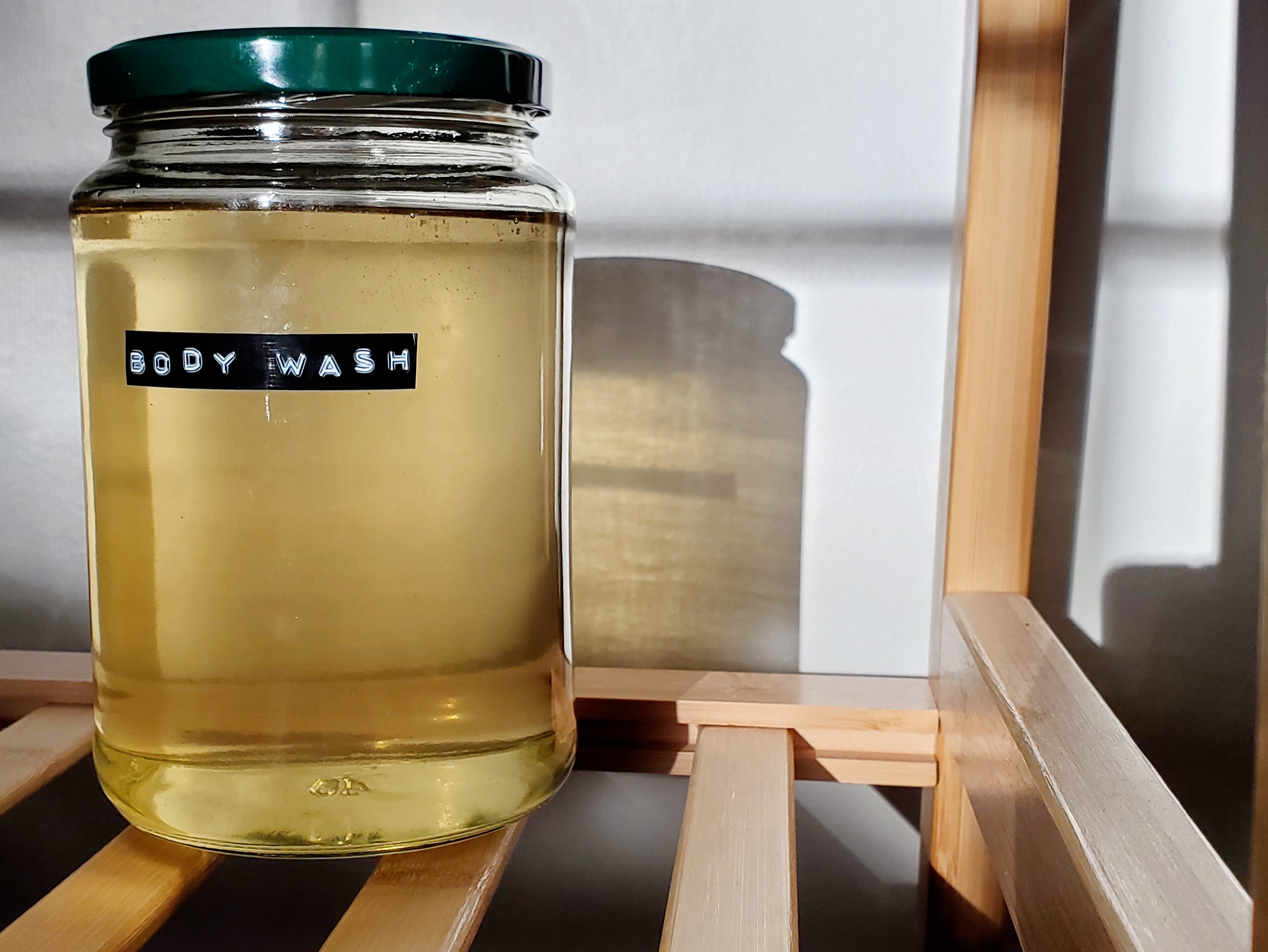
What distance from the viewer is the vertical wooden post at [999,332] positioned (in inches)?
19.3

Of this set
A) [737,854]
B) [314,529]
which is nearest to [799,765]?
[737,854]

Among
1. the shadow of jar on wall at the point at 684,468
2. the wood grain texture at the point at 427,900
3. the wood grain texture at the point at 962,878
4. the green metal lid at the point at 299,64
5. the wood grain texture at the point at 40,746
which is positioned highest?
the green metal lid at the point at 299,64

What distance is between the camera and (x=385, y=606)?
0.36 metres

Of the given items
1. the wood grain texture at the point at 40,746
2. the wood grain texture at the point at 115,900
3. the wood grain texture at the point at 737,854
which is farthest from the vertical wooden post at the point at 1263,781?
the wood grain texture at the point at 40,746

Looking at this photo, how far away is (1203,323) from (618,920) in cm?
42

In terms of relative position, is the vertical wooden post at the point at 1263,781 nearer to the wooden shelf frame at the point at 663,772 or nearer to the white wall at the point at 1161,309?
the wooden shelf frame at the point at 663,772

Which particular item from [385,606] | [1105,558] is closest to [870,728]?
[1105,558]

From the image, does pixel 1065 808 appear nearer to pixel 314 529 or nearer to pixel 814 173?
pixel 314 529

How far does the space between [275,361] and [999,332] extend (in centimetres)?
31

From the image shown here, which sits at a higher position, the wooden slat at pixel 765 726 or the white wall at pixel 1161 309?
the white wall at pixel 1161 309

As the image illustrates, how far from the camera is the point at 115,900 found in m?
0.35

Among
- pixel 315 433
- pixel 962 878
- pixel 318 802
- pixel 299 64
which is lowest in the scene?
pixel 962 878

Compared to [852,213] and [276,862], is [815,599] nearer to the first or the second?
[852,213]

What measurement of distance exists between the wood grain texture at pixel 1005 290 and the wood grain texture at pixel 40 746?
38cm
